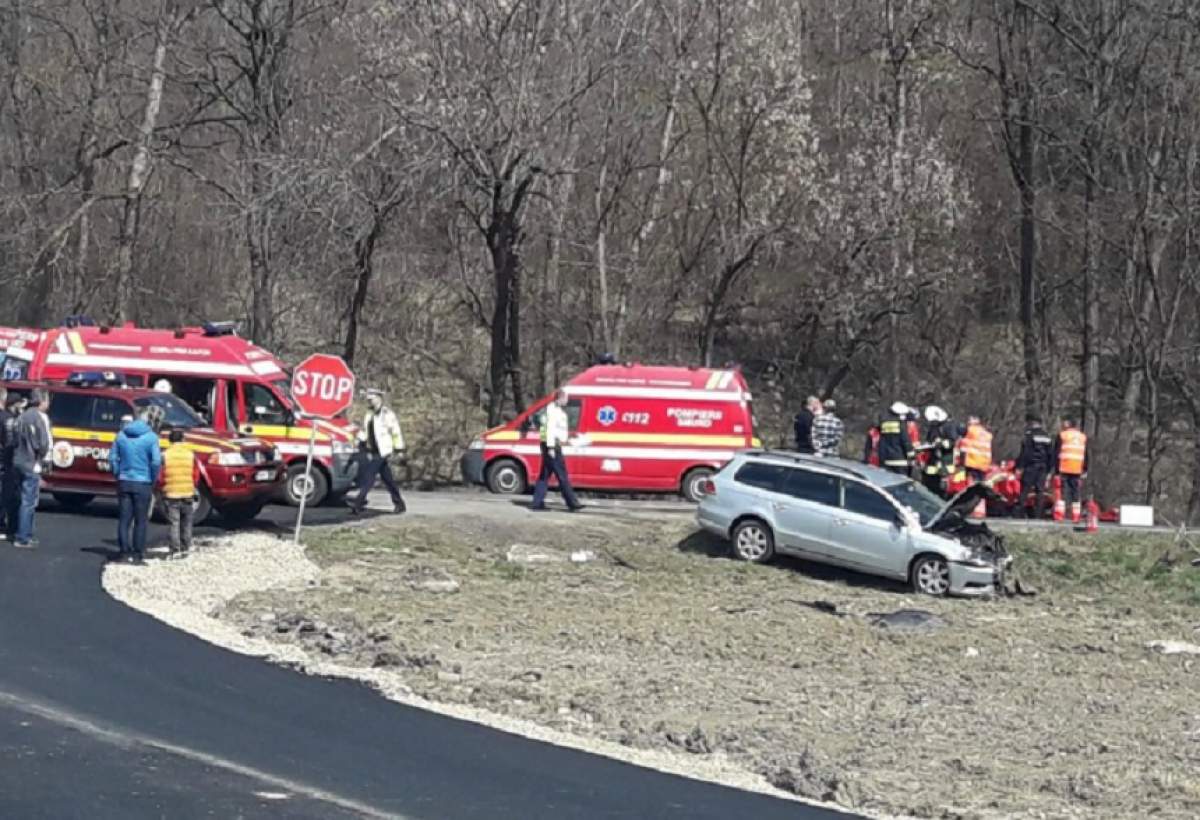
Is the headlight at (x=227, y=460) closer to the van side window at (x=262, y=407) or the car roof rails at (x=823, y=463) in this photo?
the van side window at (x=262, y=407)

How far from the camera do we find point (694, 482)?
3023 centimetres

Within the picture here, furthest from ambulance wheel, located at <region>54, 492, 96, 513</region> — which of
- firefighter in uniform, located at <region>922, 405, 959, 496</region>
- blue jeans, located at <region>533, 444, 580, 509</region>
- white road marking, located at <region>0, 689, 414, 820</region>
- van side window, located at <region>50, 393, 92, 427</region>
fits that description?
firefighter in uniform, located at <region>922, 405, 959, 496</region>

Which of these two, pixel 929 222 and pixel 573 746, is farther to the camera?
pixel 929 222

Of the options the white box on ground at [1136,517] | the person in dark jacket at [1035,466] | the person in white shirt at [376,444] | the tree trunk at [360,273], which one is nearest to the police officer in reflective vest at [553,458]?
the person in white shirt at [376,444]

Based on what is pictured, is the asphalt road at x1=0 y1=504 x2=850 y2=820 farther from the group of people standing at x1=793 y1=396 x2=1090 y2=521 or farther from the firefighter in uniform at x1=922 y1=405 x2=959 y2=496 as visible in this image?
the firefighter in uniform at x1=922 y1=405 x2=959 y2=496

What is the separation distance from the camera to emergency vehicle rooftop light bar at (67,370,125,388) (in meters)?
24.4

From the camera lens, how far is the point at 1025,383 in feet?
133

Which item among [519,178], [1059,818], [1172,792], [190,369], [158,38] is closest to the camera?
[1059,818]

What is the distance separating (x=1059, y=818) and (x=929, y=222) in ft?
111

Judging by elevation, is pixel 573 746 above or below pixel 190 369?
below

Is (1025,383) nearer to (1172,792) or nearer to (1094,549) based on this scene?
(1094,549)

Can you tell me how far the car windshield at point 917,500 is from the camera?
24.2 metres

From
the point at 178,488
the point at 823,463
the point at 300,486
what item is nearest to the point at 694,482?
the point at 823,463

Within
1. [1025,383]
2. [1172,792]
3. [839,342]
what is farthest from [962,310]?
[1172,792]
